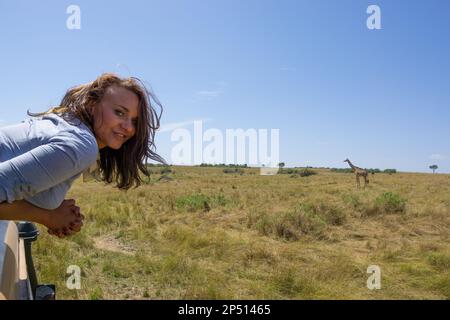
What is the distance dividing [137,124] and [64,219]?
615 mm

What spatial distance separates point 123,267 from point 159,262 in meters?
0.52

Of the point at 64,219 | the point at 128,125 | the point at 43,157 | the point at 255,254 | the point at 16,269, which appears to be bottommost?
the point at 255,254

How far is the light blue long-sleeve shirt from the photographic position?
1348 mm

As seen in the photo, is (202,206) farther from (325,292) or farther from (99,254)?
(325,292)

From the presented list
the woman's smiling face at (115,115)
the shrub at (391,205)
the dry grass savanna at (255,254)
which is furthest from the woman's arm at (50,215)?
the shrub at (391,205)

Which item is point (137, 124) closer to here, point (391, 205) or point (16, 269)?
point (16, 269)

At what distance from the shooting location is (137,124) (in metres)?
2.07

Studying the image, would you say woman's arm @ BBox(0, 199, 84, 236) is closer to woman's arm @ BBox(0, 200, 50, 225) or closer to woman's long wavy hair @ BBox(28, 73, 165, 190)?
woman's arm @ BBox(0, 200, 50, 225)

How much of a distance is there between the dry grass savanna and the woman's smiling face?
1.39 metres

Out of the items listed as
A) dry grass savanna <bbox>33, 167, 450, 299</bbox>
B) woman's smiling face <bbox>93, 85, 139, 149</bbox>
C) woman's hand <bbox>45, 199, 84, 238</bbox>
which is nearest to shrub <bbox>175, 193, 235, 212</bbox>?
dry grass savanna <bbox>33, 167, 450, 299</bbox>

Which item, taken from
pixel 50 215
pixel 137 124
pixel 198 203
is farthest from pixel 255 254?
pixel 198 203

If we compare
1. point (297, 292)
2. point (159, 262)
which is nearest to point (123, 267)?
point (159, 262)

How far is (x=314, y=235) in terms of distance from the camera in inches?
315

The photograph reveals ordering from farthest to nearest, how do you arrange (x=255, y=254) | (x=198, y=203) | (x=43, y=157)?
(x=198, y=203), (x=255, y=254), (x=43, y=157)
